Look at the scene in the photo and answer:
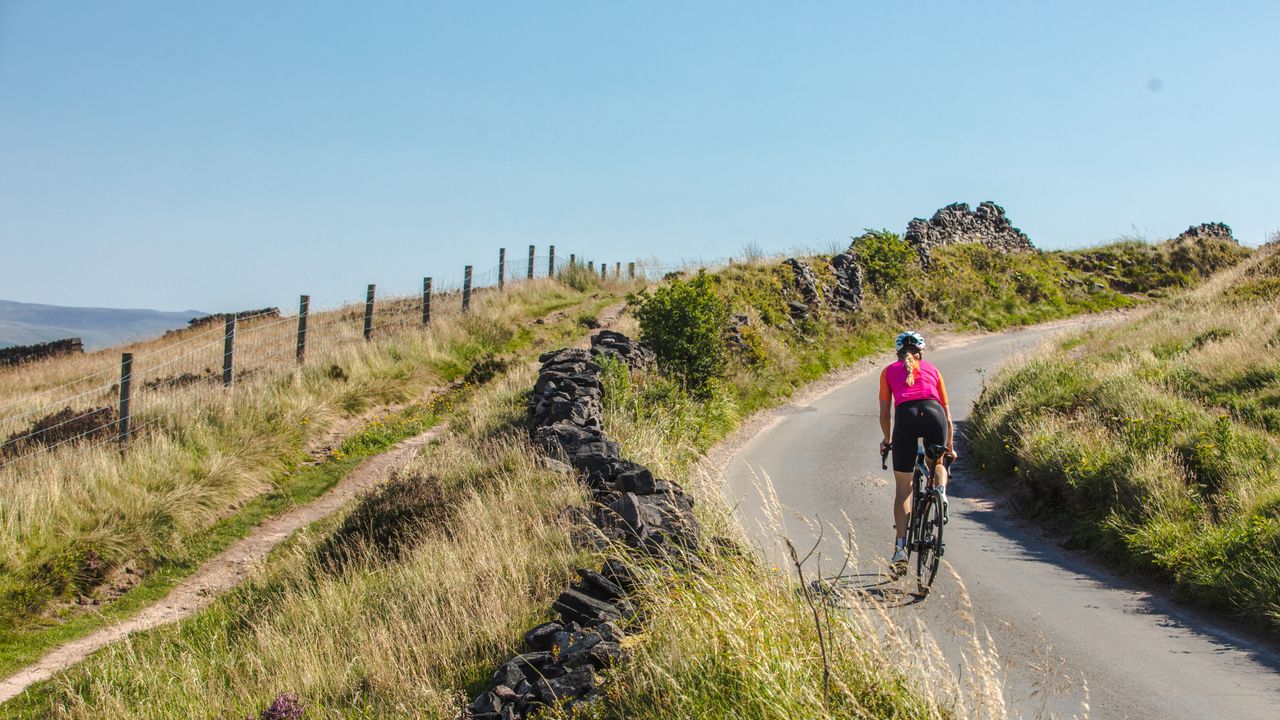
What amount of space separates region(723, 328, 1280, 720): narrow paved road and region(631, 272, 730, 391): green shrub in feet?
12.1

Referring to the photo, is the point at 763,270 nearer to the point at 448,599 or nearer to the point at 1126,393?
the point at 1126,393

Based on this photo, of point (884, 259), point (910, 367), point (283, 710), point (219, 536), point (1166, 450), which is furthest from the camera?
point (884, 259)

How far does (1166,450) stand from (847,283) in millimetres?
19511

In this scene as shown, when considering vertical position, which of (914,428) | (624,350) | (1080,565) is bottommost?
(1080,565)

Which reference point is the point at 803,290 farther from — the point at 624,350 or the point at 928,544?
the point at 928,544

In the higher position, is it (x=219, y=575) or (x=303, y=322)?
(x=303, y=322)

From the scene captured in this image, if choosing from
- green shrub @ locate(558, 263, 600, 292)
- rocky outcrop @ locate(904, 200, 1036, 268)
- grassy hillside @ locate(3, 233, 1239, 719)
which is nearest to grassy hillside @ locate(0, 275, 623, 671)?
grassy hillside @ locate(3, 233, 1239, 719)

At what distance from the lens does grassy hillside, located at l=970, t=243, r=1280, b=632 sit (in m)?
8.52

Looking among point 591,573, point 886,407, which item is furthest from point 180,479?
point 886,407

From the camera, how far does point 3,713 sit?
809 centimetres

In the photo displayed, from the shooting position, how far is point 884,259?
3186cm

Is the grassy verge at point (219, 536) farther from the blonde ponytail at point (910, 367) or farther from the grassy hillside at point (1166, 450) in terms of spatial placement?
the grassy hillside at point (1166, 450)

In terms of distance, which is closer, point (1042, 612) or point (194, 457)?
point (1042, 612)

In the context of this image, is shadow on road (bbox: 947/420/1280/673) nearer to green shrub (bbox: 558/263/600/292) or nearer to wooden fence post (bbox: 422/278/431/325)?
wooden fence post (bbox: 422/278/431/325)
